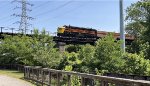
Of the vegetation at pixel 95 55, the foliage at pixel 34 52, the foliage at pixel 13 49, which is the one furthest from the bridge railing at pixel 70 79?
the foliage at pixel 13 49

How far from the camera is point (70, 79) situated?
1633 centimetres

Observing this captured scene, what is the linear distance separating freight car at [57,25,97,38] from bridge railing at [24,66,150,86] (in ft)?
112

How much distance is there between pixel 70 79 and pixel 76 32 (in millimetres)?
46618

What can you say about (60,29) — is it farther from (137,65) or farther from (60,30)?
(137,65)

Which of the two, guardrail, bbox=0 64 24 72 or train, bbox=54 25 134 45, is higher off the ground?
train, bbox=54 25 134 45

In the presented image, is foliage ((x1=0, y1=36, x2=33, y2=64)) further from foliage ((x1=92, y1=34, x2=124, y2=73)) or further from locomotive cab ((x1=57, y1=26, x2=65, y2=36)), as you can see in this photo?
foliage ((x1=92, y1=34, x2=124, y2=73))

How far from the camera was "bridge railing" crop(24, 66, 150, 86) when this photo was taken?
1125 centimetres

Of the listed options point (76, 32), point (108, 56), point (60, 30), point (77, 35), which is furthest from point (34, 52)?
point (77, 35)

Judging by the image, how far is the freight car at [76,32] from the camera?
60322 millimetres

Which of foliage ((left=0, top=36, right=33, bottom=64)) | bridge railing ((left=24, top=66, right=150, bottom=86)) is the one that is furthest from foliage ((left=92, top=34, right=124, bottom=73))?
foliage ((left=0, top=36, right=33, bottom=64))

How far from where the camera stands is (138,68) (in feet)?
60.8

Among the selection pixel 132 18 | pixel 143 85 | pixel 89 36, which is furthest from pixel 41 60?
pixel 132 18

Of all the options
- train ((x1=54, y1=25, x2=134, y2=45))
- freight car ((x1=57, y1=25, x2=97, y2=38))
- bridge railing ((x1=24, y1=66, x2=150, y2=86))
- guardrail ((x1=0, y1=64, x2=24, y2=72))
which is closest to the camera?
bridge railing ((x1=24, y1=66, x2=150, y2=86))

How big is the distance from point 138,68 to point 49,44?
17.2 m
